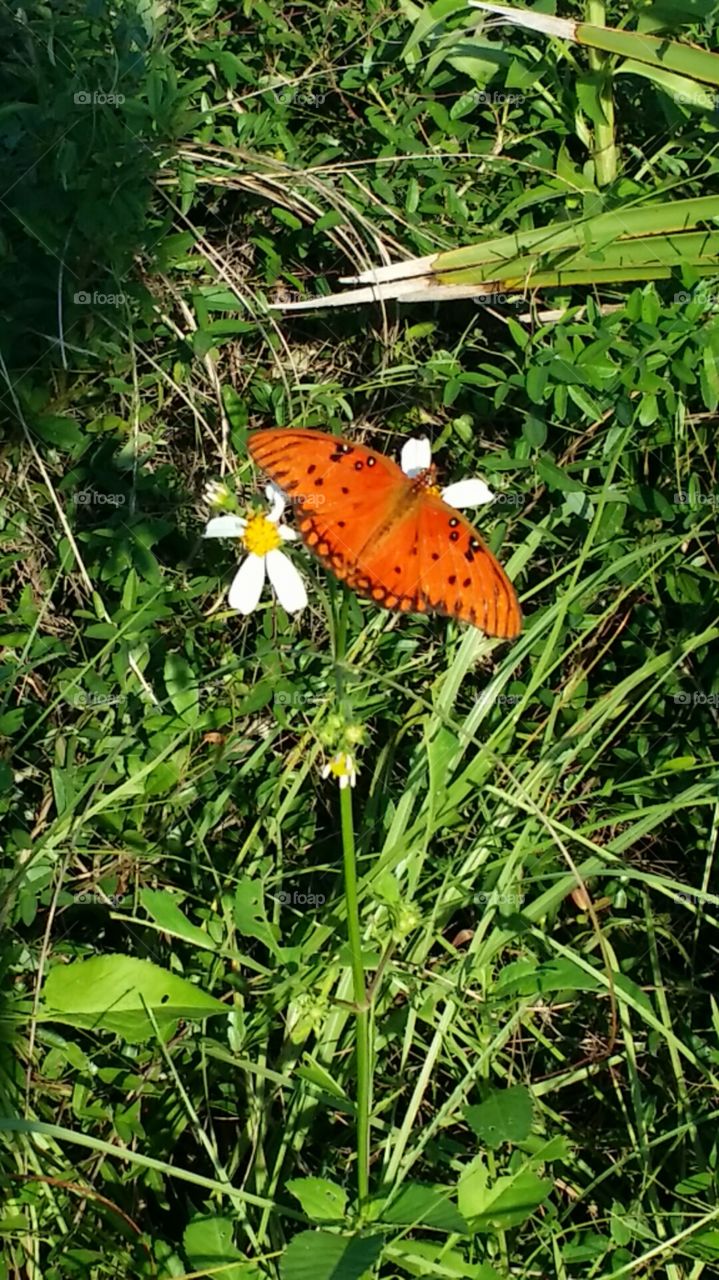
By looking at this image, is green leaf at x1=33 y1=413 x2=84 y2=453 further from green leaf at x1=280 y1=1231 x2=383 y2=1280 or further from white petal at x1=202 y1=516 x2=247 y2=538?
green leaf at x1=280 y1=1231 x2=383 y2=1280

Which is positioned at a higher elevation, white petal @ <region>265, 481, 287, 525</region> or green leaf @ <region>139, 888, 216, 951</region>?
white petal @ <region>265, 481, 287, 525</region>

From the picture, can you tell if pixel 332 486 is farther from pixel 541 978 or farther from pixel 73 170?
pixel 73 170

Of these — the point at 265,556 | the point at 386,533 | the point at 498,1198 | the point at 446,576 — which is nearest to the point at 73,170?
the point at 265,556

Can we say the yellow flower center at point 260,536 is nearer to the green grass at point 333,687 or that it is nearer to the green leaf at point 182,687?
the green grass at point 333,687

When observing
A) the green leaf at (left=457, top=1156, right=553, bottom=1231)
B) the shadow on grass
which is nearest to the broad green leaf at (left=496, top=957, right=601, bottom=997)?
the green leaf at (left=457, top=1156, right=553, bottom=1231)

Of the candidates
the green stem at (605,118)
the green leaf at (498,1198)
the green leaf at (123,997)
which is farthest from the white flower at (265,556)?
the green stem at (605,118)
